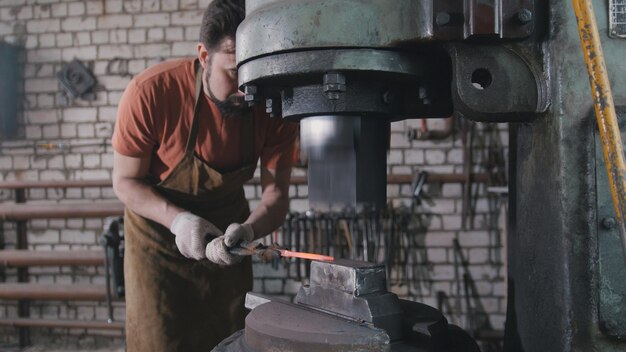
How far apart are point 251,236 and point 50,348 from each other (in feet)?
9.40

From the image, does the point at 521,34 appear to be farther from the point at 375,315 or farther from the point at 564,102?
the point at 375,315

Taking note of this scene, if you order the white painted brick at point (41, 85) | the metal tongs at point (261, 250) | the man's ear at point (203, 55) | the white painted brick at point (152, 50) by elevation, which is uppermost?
the white painted brick at point (152, 50)

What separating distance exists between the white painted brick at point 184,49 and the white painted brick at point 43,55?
0.94 m

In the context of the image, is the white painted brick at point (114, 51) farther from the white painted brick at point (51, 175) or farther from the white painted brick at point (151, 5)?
the white painted brick at point (51, 175)

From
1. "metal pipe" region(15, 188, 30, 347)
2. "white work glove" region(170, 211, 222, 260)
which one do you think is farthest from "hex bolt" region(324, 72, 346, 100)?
"metal pipe" region(15, 188, 30, 347)

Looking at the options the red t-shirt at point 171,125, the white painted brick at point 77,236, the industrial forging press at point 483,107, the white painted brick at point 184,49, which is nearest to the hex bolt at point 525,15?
the industrial forging press at point 483,107

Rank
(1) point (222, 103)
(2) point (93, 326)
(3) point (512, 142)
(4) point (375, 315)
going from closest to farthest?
(4) point (375, 315) → (3) point (512, 142) → (1) point (222, 103) → (2) point (93, 326)

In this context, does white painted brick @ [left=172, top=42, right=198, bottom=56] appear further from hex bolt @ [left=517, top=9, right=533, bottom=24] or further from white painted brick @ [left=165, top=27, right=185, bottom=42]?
hex bolt @ [left=517, top=9, right=533, bottom=24]

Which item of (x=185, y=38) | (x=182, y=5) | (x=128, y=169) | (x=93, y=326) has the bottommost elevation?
(x=93, y=326)

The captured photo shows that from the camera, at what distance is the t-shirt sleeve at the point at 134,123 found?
178cm

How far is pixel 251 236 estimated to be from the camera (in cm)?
181

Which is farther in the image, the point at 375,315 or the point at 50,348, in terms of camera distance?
the point at 50,348

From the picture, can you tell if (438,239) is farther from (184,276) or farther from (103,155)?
(103,155)

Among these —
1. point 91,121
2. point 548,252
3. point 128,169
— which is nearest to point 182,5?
point 91,121
